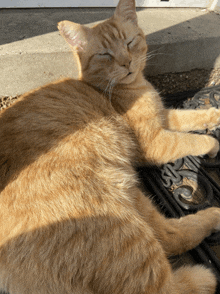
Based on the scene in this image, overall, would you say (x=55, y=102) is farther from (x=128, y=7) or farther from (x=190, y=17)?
(x=190, y=17)

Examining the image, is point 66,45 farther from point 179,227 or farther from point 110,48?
point 179,227

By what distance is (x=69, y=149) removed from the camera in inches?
53.9

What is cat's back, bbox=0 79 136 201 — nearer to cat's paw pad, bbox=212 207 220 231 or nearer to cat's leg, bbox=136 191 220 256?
cat's leg, bbox=136 191 220 256

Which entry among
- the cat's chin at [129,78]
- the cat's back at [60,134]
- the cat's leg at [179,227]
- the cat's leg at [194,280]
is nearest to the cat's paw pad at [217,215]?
the cat's leg at [179,227]

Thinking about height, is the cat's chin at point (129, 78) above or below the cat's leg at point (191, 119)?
above

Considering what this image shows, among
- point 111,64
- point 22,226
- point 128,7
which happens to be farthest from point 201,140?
point 22,226

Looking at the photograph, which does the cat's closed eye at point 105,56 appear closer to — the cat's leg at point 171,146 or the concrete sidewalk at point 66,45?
the concrete sidewalk at point 66,45

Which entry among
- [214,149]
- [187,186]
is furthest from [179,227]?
[214,149]

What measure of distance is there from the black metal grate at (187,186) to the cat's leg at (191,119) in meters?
0.17

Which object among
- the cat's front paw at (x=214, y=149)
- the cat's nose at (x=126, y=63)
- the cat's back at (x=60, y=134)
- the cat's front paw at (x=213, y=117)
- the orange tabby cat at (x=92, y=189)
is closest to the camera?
the orange tabby cat at (x=92, y=189)

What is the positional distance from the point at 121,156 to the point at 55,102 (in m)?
0.64

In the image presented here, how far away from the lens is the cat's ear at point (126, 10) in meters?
2.10

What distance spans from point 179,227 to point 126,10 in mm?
2040

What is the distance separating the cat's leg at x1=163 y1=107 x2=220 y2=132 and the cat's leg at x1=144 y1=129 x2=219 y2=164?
321 millimetres
